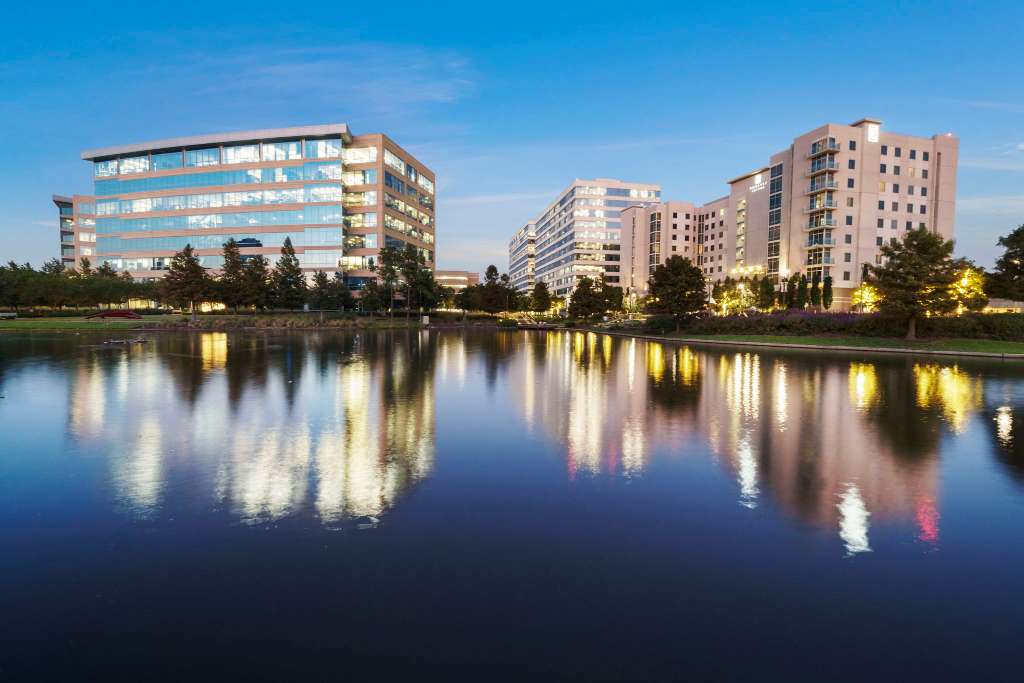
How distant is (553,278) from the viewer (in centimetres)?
16788

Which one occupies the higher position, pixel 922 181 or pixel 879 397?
pixel 922 181

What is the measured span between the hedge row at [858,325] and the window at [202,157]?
85.9 m

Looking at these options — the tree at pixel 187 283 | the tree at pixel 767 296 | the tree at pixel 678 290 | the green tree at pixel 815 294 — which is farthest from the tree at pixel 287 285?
the green tree at pixel 815 294

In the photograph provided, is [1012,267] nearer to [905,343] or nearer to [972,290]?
[972,290]

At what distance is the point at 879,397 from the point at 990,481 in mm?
9347

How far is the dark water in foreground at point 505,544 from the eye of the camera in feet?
13.5

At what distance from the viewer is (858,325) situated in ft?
144

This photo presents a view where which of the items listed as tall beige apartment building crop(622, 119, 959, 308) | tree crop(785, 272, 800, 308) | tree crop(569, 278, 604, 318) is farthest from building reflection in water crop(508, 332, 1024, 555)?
tree crop(569, 278, 604, 318)

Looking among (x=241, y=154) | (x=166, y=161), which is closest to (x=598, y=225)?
(x=241, y=154)

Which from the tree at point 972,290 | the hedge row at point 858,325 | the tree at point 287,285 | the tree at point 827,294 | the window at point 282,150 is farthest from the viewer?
the window at point 282,150

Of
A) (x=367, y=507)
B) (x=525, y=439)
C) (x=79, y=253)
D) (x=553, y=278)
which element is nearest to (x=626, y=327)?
(x=525, y=439)

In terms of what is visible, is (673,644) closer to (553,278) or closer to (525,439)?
(525,439)

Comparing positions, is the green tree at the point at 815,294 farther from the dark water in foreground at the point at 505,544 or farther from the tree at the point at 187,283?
the tree at the point at 187,283

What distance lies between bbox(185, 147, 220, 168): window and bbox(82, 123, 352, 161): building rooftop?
129 cm
